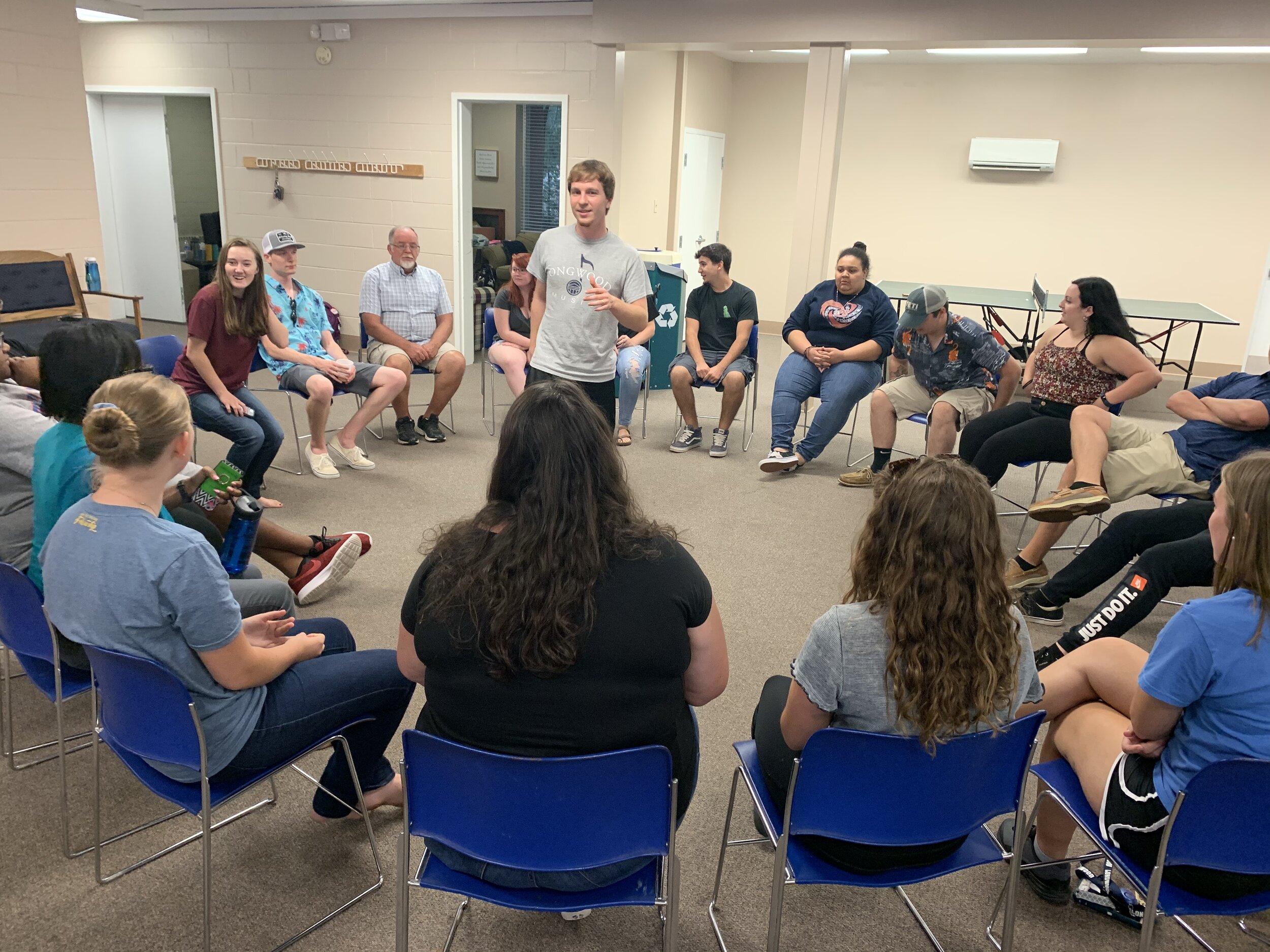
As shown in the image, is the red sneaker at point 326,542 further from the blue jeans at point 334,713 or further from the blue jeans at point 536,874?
the blue jeans at point 536,874

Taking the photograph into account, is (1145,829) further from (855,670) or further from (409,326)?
(409,326)

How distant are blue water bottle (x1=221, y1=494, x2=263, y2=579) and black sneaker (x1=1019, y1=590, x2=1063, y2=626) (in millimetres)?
2640

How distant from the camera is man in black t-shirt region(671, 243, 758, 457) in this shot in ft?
17.7

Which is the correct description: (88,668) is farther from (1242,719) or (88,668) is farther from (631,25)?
(631,25)

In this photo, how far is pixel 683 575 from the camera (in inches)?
58.3

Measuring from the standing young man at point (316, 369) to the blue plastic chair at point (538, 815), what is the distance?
137 inches

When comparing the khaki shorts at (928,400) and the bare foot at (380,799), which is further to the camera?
the khaki shorts at (928,400)

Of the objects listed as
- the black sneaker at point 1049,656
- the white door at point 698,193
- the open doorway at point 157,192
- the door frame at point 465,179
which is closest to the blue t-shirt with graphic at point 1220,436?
the black sneaker at point 1049,656

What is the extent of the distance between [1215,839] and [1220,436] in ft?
7.36

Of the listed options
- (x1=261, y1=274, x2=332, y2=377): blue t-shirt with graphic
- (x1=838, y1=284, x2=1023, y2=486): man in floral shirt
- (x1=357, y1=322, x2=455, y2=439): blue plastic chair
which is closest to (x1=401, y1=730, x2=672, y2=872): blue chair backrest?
(x1=838, y1=284, x2=1023, y2=486): man in floral shirt

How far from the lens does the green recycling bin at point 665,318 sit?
6590 millimetres

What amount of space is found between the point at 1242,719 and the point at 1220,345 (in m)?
7.95

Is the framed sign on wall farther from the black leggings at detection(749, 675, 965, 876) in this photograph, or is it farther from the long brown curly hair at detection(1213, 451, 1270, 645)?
the long brown curly hair at detection(1213, 451, 1270, 645)

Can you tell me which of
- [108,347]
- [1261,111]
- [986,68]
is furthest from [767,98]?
[108,347]
